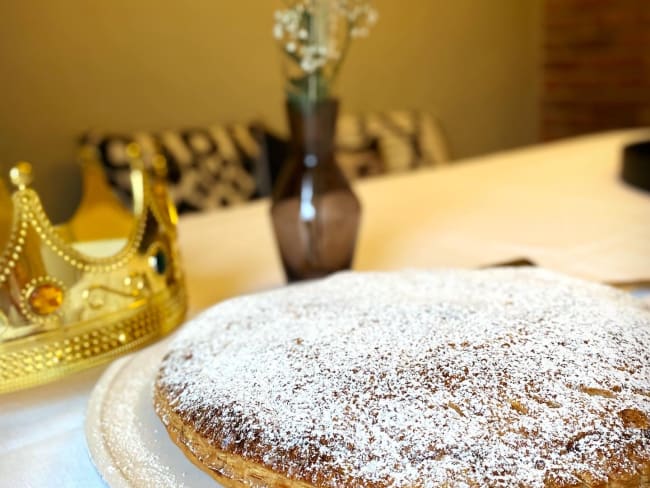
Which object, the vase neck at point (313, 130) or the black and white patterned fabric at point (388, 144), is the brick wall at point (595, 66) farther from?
the vase neck at point (313, 130)

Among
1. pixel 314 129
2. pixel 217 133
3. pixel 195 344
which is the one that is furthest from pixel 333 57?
pixel 217 133

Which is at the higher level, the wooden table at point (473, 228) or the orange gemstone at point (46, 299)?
the orange gemstone at point (46, 299)

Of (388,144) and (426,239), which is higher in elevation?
(426,239)

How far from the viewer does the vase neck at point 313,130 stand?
2.75 feet

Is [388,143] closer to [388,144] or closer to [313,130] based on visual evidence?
[388,144]

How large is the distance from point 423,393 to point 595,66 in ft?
12.6

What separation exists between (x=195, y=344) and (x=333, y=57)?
0.42m

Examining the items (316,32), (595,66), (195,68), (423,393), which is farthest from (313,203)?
(595,66)

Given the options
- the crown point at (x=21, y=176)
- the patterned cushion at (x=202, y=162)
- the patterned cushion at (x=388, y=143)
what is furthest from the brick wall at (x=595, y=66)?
the crown point at (x=21, y=176)

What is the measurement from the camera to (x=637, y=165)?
1306mm

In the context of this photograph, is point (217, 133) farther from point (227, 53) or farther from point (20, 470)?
point (20, 470)

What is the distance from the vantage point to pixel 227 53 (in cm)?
266

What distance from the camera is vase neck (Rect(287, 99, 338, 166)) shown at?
0.84 metres

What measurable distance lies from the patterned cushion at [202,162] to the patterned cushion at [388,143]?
395 mm
